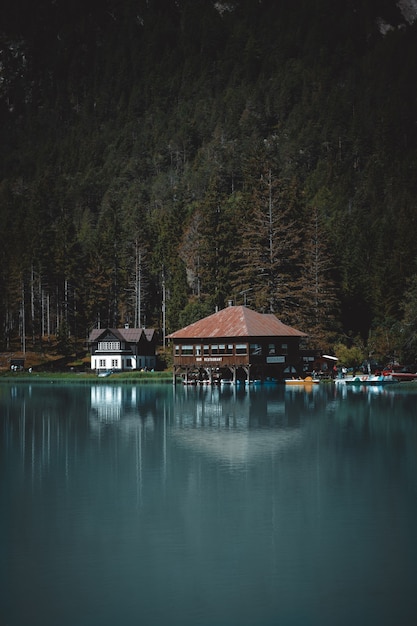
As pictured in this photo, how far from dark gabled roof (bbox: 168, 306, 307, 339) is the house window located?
1900 centimetres

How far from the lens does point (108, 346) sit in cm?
11544

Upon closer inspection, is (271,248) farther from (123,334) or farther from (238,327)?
(123,334)

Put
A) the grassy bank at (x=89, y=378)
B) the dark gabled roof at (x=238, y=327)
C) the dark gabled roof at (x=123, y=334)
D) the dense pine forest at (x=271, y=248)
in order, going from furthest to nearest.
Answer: the dark gabled roof at (x=123, y=334) < the dense pine forest at (x=271, y=248) < the grassy bank at (x=89, y=378) < the dark gabled roof at (x=238, y=327)

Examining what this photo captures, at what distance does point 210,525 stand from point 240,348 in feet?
219

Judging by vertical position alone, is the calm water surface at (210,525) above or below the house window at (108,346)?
below

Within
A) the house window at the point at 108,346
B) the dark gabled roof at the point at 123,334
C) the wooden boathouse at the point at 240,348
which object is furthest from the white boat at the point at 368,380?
the house window at the point at 108,346

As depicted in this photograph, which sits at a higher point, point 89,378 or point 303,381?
point 89,378

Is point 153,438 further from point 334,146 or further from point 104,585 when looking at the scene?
point 334,146

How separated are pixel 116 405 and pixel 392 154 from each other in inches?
4109

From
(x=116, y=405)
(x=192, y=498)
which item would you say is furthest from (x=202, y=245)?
(x=192, y=498)

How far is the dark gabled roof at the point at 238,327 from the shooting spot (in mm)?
93425

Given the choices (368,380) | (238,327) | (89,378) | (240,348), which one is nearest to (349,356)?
(368,380)

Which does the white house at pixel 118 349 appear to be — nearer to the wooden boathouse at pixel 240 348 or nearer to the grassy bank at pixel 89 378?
the grassy bank at pixel 89 378

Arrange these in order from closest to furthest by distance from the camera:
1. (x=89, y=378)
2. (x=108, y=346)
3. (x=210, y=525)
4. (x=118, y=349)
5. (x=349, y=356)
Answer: (x=210, y=525) → (x=349, y=356) → (x=89, y=378) → (x=118, y=349) → (x=108, y=346)
